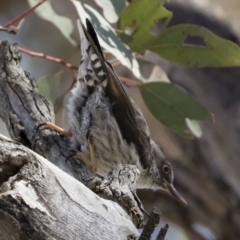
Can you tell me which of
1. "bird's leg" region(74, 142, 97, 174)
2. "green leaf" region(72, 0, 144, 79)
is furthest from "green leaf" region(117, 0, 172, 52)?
"bird's leg" region(74, 142, 97, 174)

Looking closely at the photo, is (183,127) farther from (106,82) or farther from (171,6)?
(171,6)

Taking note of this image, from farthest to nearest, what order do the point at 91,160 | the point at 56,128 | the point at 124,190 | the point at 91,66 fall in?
the point at 91,66, the point at 91,160, the point at 56,128, the point at 124,190

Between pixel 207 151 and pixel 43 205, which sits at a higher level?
pixel 207 151

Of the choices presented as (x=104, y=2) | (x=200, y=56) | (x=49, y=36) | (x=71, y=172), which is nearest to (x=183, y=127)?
(x=200, y=56)

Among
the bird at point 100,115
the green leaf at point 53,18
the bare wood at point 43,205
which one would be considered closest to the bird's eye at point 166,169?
the bird at point 100,115

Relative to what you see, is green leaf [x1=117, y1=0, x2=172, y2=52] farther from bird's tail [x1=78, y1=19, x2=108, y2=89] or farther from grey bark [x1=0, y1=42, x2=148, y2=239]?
grey bark [x1=0, y1=42, x2=148, y2=239]

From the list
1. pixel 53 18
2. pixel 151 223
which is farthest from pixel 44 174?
pixel 53 18

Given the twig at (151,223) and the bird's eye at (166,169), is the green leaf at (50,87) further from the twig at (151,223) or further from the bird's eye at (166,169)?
the twig at (151,223)

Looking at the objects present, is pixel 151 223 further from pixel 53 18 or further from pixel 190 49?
pixel 53 18

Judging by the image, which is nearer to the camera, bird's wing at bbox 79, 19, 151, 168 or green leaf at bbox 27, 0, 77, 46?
bird's wing at bbox 79, 19, 151, 168
